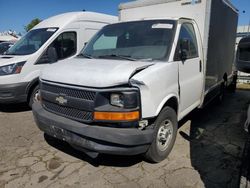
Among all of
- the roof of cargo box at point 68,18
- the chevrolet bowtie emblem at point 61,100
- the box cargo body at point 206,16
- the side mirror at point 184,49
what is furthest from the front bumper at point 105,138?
the roof of cargo box at point 68,18

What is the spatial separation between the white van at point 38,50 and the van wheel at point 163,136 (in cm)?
272

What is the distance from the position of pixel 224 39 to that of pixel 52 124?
512 centimetres

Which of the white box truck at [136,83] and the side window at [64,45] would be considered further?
the side window at [64,45]

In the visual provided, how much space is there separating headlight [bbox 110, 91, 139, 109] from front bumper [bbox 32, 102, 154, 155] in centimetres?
32

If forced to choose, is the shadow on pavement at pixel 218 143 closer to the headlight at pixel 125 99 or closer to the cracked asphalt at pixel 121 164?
the cracked asphalt at pixel 121 164

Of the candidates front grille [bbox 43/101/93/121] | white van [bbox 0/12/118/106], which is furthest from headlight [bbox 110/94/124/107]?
white van [bbox 0/12/118/106]

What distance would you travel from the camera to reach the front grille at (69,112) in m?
3.30

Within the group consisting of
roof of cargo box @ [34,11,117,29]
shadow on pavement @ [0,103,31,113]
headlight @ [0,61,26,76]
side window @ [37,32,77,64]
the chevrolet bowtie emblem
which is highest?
roof of cargo box @ [34,11,117,29]

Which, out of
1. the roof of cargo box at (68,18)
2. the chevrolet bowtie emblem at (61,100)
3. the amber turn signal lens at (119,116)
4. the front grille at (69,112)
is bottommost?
the front grille at (69,112)

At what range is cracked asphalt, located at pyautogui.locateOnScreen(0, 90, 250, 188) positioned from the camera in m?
3.39

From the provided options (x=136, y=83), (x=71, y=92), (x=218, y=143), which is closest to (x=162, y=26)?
(x=136, y=83)

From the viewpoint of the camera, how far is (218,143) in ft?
15.1

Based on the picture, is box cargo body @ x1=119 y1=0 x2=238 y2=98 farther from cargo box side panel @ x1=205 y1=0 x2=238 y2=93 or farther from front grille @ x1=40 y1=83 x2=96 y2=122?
front grille @ x1=40 y1=83 x2=96 y2=122

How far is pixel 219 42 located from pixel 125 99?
397cm
